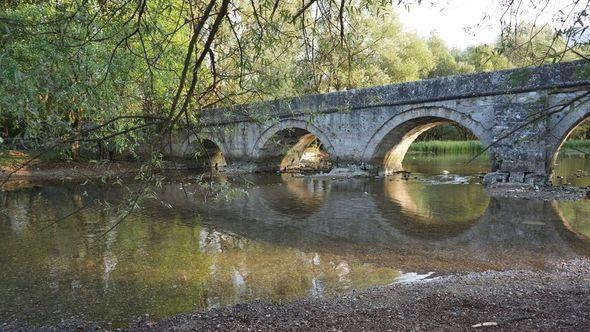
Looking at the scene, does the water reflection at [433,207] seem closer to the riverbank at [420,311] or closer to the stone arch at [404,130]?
the stone arch at [404,130]

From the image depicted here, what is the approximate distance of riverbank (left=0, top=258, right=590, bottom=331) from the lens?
3.78m

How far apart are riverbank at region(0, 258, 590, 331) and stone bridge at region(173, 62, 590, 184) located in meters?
4.57

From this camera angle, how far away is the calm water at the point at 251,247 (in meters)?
5.09

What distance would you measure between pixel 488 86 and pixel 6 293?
12801 mm

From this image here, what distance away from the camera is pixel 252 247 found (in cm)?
720

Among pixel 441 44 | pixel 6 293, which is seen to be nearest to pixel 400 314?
pixel 6 293

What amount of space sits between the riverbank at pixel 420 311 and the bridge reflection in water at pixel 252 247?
45 centimetres

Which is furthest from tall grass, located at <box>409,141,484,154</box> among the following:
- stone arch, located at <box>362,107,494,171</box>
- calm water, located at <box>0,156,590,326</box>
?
calm water, located at <box>0,156,590,326</box>

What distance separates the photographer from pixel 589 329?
3449mm

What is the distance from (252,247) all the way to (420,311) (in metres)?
3.51

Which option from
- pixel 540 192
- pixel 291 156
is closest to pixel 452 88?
pixel 540 192

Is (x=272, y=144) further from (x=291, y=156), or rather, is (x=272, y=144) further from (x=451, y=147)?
(x=451, y=147)

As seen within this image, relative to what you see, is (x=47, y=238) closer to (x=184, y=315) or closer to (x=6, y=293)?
(x=6, y=293)

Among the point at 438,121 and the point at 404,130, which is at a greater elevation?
the point at 438,121
